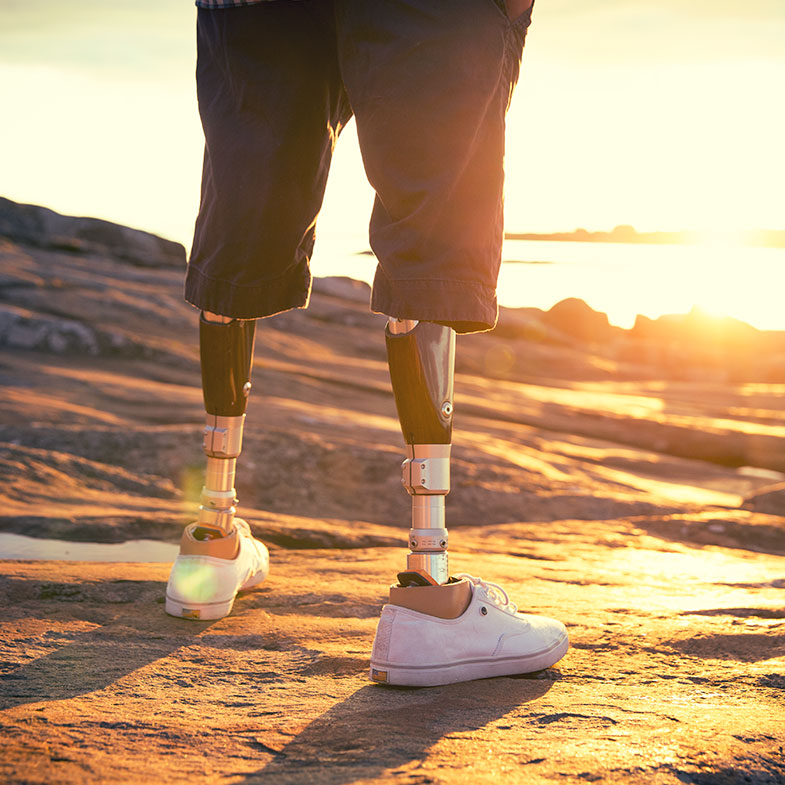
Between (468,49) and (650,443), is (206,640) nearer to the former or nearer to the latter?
(468,49)

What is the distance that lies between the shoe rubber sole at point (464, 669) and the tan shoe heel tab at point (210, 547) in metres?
0.70

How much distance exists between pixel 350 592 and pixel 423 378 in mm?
908

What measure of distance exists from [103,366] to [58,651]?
23.0 feet

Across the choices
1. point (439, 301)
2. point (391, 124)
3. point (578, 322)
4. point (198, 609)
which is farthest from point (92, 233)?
point (439, 301)

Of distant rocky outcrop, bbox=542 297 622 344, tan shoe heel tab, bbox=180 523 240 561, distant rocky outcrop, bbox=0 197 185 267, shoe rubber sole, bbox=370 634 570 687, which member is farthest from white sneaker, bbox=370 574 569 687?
distant rocky outcrop, bbox=542 297 622 344

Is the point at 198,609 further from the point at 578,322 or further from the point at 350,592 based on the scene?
the point at 578,322

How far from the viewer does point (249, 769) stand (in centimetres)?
123

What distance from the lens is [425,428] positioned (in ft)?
6.04

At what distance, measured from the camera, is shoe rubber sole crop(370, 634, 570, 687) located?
66.9 inches

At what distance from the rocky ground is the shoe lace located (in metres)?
0.17

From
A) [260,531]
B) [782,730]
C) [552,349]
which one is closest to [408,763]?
[782,730]

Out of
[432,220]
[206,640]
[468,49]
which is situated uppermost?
[468,49]

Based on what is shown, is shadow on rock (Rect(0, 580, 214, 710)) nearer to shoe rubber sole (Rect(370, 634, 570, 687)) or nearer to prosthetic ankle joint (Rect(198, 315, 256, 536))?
prosthetic ankle joint (Rect(198, 315, 256, 536))

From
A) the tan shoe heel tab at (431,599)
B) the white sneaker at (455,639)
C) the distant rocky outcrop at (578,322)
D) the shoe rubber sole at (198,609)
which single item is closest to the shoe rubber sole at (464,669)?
the white sneaker at (455,639)
